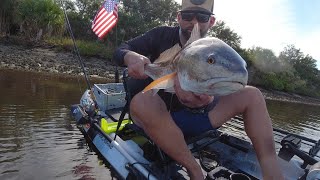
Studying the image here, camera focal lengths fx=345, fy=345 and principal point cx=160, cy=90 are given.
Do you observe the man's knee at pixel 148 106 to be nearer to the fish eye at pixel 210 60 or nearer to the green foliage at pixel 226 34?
the fish eye at pixel 210 60

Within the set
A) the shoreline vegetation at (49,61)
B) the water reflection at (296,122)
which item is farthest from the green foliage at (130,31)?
the water reflection at (296,122)

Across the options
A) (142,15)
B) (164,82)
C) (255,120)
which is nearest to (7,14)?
(142,15)

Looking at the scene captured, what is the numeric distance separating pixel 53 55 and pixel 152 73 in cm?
1926

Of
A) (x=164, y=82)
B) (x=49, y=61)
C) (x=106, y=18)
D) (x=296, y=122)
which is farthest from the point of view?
(x=49, y=61)

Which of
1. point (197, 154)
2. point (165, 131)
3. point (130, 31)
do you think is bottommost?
point (130, 31)

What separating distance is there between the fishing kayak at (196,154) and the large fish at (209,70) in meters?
1.29

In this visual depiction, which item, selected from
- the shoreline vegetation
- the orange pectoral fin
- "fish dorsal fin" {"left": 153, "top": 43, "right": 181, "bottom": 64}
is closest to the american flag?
"fish dorsal fin" {"left": 153, "top": 43, "right": 181, "bottom": 64}

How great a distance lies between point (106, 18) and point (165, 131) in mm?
6129

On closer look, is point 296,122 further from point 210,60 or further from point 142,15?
point 142,15

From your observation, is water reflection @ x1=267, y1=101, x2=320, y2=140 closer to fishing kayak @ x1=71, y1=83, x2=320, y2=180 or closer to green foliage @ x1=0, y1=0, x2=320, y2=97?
fishing kayak @ x1=71, y1=83, x2=320, y2=180

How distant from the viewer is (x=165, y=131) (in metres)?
2.98

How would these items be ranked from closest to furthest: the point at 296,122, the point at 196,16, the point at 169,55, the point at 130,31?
the point at 169,55 < the point at 196,16 < the point at 296,122 < the point at 130,31

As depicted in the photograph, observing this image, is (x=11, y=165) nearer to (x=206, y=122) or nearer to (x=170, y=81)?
(x=206, y=122)

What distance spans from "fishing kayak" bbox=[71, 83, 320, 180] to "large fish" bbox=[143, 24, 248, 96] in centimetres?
129
